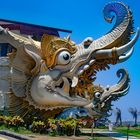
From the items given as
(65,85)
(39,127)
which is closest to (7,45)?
(65,85)

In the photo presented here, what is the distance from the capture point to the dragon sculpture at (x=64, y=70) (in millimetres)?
21969

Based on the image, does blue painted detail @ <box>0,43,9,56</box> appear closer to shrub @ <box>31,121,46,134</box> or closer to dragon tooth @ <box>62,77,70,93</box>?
dragon tooth @ <box>62,77,70,93</box>

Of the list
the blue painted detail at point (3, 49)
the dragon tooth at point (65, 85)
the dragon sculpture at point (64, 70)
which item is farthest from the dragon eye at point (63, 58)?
the blue painted detail at point (3, 49)

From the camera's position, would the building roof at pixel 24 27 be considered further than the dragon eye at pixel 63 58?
Yes

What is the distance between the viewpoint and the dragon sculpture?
72.1ft

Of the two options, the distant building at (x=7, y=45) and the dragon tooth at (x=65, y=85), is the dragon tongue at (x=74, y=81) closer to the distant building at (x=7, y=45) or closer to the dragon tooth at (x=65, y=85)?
the dragon tooth at (x=65, y=85)

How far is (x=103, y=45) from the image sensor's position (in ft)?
75.1

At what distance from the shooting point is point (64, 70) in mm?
22453

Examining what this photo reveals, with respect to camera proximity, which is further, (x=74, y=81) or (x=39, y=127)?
(x=74, y=81)

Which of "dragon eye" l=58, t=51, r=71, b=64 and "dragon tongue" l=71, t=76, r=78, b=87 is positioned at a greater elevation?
"dragon eye" l=58, t=51, r=71, b=64

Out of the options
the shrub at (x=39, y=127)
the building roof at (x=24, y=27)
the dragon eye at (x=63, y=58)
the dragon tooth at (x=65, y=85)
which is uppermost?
the building roof at (x=24, y=27)

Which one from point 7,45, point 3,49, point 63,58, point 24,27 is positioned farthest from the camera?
point 24,27

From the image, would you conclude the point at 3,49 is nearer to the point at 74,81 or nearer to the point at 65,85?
the point at 65,85

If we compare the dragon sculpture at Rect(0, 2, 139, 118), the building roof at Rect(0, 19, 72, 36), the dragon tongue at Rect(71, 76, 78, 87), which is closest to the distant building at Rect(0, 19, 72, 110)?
the building roof at Rect(0, 19, 72, 36)
